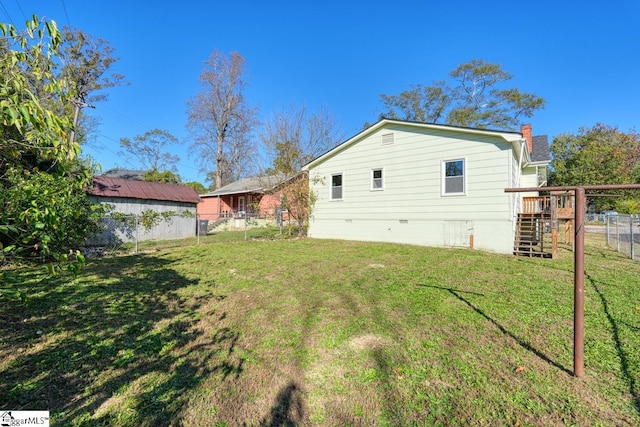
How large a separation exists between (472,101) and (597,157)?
1449 centimetres

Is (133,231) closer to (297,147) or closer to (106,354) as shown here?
(297,147)

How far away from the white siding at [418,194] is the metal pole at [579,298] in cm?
756

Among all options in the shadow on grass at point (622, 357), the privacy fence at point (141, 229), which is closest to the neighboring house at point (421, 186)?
the privacy fence at point (141, 229)

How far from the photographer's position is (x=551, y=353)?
10.6ft

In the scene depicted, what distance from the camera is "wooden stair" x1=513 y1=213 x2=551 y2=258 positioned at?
9.23 m

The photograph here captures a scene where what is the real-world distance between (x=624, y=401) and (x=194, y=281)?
255 inches

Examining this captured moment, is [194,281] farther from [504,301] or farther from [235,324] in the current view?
[504,301]

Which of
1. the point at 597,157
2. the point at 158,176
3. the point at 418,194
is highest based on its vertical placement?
the point at 597,157

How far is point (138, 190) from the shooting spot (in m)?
15.5

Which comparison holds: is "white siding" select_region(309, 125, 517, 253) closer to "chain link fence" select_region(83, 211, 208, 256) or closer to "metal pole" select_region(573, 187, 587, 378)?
"chain link fence" select_region(83, 211, 208, 256)

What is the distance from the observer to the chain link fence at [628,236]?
340 inches

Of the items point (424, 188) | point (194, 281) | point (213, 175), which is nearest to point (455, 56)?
point (424, 188)

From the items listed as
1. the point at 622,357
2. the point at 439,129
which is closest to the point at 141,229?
the point at 439,129

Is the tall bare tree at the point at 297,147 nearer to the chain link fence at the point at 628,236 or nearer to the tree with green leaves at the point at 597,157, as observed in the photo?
the chain link fence at the point at 628,236
